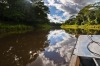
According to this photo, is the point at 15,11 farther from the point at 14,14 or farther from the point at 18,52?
the point at 18,52

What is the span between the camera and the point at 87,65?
10.5ft

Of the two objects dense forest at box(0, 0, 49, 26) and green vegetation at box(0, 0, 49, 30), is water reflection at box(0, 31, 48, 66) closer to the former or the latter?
green vegetation at box(0, 0, 49, 30)

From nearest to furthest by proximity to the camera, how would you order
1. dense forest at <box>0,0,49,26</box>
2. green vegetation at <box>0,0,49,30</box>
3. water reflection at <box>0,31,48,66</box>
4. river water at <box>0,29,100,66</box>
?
river water at <box>0,29,100,66</box>
water reflection at <box>0,31,48,66</box>
green vegetation at <box>0,0,49,30</box>
dense forest at <box>0,0,49,26</box>

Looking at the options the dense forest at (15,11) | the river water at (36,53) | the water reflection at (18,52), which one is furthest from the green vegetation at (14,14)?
the river water at (36,53)

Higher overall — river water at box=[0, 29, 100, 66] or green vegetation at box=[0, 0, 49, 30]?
green vegetation at box=[0, 0, 49, 30]

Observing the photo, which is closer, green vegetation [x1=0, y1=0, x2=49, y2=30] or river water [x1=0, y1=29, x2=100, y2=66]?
river water [x1=0, y1=29, x2=100, y2=66]

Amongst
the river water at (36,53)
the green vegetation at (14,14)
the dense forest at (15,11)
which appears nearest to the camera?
the river water at (36,53)

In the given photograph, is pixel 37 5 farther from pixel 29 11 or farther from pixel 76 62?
pixel 76 62

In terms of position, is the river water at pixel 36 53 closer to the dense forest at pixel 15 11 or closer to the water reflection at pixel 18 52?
the water reflection at pixel 18 52

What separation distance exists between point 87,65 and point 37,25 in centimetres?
3536

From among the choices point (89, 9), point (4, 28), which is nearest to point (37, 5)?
point (89, 9)

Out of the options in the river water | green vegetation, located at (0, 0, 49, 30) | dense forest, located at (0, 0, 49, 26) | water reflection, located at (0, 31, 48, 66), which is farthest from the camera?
dense forest, located at (0, 0, 49, 26)

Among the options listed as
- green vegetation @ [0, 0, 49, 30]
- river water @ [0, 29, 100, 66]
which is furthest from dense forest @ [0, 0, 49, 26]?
river water @ [0, 29, 100, 66]

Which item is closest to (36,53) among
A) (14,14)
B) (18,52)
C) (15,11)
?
(18,52)
